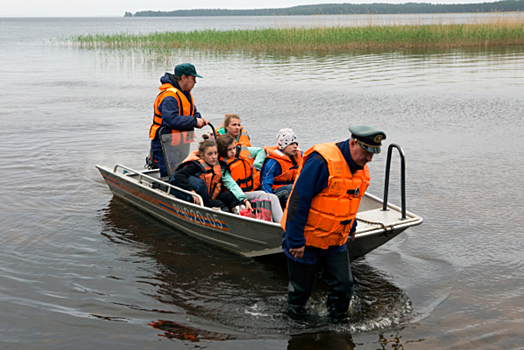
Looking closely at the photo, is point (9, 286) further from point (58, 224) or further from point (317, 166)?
point (317, 166)

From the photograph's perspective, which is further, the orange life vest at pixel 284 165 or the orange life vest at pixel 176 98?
the orange life vest at pixel 176 98

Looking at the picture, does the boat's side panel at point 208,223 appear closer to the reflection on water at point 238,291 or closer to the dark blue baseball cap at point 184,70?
the reflection on water at point 238,291

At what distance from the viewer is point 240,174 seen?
6055 mm

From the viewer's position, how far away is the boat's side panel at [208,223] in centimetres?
527

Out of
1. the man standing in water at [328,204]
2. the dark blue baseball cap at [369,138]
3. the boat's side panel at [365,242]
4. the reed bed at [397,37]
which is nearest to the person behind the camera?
the dark blue baseball cap at [369,138]

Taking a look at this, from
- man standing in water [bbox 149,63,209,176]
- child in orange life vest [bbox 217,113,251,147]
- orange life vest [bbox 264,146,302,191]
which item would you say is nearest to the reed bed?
man standing in water [bbox 149,63,209,176]

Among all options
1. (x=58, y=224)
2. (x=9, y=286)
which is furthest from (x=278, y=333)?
(x=58, y=224)

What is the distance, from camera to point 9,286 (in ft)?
17.1

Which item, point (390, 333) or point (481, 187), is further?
point (481, 187)

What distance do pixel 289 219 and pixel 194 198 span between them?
230cm

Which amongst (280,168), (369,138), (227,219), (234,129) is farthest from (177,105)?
(369,138)

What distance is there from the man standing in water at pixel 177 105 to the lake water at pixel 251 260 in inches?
53.9

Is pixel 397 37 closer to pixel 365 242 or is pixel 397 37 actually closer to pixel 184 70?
pixel 184 70

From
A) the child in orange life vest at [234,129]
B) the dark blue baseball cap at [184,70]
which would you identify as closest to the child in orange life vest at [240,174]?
the child in orange life vest at [234,129]
